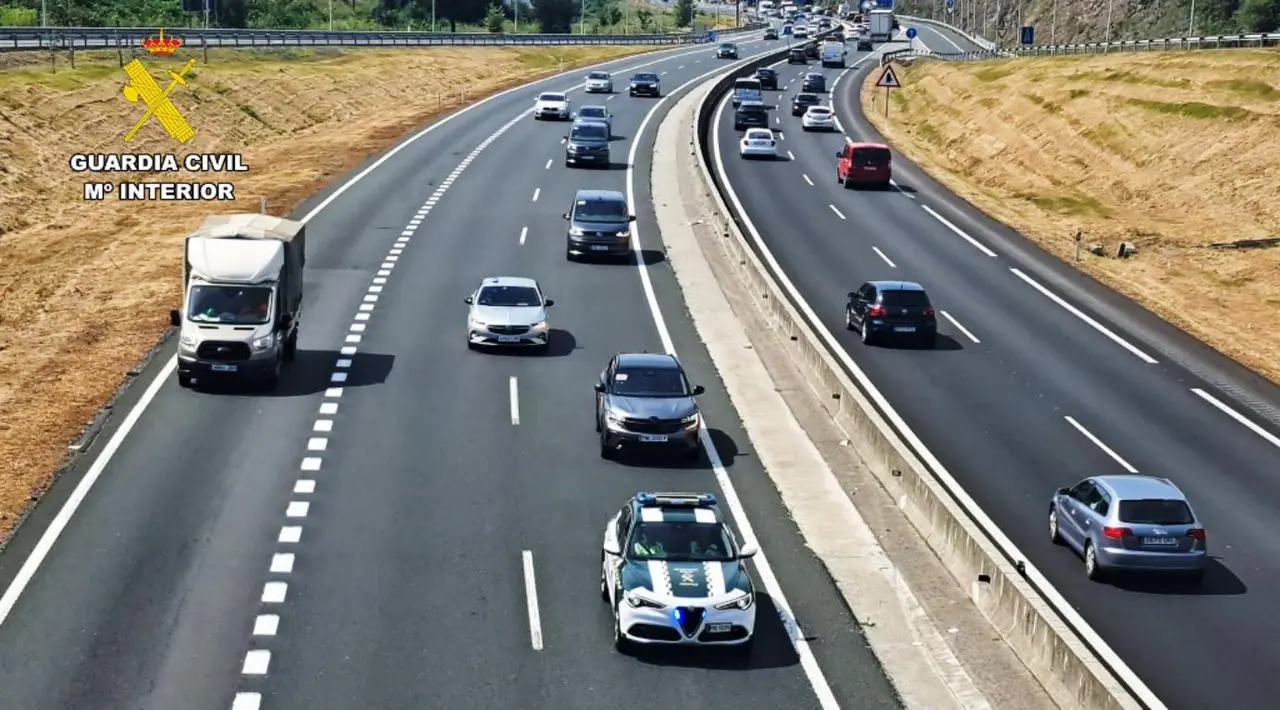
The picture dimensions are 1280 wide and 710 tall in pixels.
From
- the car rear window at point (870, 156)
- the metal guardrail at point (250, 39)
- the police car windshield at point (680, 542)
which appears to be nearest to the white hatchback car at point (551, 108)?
the car rear window at point (870, 156)

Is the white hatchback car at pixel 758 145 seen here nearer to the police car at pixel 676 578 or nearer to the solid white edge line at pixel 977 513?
the solid white edge line at pixel 977 513

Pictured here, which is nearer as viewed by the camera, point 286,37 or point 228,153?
point 228,153

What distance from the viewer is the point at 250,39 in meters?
106

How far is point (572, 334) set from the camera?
38.4 metres

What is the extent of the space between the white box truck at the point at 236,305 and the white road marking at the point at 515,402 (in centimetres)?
483

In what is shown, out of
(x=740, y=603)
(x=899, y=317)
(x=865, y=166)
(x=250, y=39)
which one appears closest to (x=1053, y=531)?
(x=740, y=603)

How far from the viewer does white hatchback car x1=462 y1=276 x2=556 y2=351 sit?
35969 mm

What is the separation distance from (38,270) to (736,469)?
85.0 feet

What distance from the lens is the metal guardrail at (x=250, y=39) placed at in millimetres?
84525

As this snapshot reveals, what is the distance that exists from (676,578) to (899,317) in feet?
63.3

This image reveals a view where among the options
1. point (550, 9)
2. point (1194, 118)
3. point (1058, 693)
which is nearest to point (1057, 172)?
point (1194, 118)

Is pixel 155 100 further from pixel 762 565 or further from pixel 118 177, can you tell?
pixel 762 565

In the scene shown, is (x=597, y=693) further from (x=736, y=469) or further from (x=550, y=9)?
(x=550, y=9)

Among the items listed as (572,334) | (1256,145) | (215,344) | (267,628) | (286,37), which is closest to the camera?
Result: (267,628)
